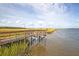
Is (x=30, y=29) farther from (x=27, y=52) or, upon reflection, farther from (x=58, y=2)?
(x=58, y=2)

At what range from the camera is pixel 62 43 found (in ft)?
7.21

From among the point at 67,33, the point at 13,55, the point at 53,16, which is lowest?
the point at 13,55

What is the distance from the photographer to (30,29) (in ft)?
7.26

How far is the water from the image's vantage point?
2.18 metres

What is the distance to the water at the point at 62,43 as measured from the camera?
7.16 feet

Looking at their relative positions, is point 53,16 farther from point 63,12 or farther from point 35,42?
point 35,42

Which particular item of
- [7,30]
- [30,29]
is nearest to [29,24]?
[30,29]

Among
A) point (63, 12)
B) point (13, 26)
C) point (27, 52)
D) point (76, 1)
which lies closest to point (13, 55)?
point (27, 52)

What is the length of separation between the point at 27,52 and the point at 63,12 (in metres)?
0.50

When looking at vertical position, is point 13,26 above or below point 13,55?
above

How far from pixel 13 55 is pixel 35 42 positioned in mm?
238

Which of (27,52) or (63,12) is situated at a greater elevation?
(63,12)

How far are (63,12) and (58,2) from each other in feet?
0.34

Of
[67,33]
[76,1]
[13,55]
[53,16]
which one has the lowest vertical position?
[13,55]
